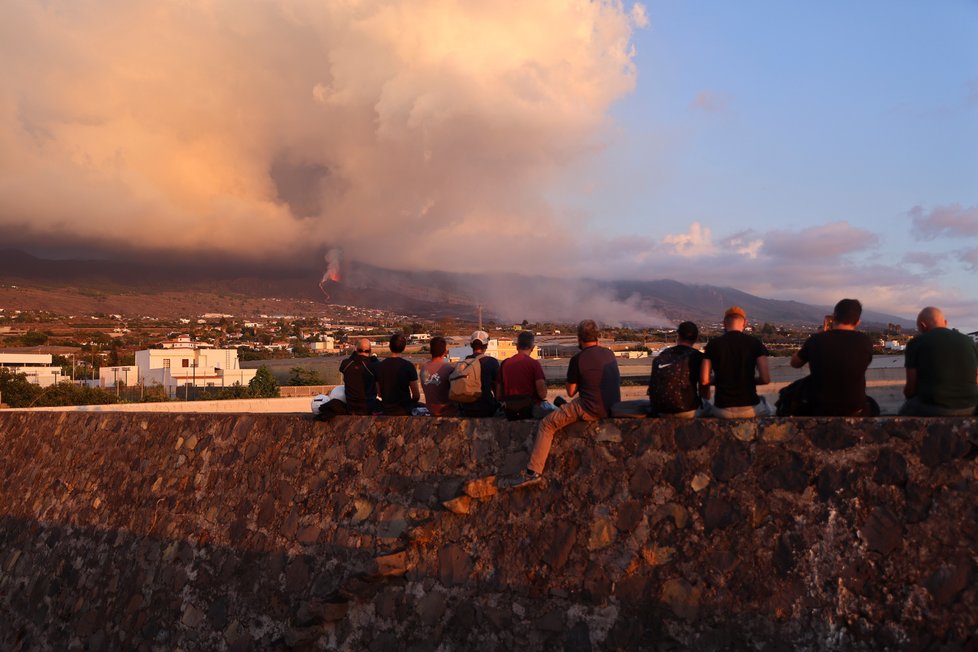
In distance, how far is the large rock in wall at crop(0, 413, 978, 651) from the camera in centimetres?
589

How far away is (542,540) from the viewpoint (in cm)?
718

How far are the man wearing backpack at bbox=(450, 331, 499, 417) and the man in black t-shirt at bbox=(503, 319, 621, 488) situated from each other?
146 cm

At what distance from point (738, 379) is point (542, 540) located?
2149 mm

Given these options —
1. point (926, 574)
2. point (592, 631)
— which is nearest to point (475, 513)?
point (592, 631)

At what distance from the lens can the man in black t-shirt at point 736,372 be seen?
7.09m

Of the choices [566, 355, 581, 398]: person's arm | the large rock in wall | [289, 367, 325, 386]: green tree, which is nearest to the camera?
the large rock in wall

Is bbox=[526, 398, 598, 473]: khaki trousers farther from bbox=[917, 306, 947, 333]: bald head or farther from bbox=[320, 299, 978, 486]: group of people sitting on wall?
bbox=[917, 306, 947, 333]: bald head

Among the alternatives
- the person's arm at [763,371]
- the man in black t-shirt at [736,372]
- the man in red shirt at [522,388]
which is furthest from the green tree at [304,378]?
the person's arm at [763,371]

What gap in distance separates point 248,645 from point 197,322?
515 feet

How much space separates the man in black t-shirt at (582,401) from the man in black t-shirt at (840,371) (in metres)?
1.64

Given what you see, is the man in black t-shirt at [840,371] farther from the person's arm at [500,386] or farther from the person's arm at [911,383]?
the person's arm at [500,386]

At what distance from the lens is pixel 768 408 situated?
7383mm

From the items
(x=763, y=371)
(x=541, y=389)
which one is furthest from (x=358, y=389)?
(x=763, y=371)

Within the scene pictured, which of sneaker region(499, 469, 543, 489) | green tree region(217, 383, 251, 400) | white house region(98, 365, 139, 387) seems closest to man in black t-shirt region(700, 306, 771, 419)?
sneaker region(499, 469, 543, 489)
